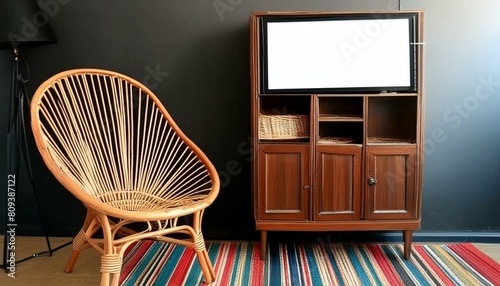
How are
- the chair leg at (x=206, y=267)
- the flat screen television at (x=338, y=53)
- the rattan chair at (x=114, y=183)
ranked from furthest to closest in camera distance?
the flat screen television at (x=338, y=53) → the chair leg at (x=206, y=267) → the rattan chair at (x=114, y=183)

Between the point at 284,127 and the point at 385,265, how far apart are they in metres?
0.87

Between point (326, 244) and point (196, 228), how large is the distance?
0.94 metres

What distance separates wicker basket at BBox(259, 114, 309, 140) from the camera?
2.26 meters

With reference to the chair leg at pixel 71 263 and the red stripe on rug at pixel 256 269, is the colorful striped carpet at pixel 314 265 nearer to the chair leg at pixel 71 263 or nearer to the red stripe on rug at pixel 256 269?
the red stripe on rug at pixel 256 269

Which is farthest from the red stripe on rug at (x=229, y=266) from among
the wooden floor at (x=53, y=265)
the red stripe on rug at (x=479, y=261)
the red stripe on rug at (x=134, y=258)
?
the red stripe on rug at (x=479, y=261)

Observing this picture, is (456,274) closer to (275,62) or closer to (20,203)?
(275,62)

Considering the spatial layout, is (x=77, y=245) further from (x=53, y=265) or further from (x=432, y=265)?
(x=432, y=265)

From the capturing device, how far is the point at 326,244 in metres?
2.54

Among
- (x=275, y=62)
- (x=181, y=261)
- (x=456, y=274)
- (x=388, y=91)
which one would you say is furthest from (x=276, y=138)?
(x=456, y=274)

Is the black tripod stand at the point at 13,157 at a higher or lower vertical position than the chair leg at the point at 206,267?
higher

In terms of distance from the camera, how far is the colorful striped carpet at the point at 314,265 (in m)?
2.07

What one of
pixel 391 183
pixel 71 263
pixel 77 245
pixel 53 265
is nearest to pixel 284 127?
pixel 391 183

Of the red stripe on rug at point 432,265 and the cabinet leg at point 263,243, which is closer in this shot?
the red stripe on rug at point 432,265

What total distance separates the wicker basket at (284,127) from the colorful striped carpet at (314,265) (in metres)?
0.66
